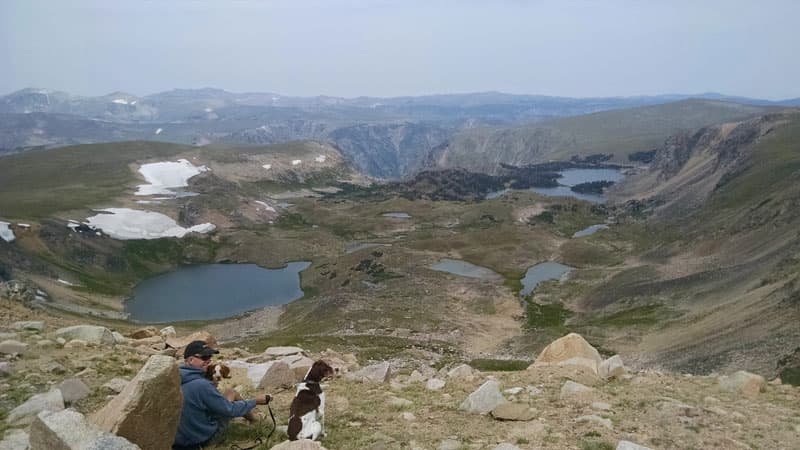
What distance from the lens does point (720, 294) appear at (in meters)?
68.7

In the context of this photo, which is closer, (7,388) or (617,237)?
(7,388)

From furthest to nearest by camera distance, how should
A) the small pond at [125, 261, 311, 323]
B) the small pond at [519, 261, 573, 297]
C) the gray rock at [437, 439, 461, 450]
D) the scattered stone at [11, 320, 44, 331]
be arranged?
the small pond at [125, 261, 311, 323]
the small pond at [519, 261, 573, 297]
the scattered stone at [11, 320, 44, 331]
the gray rock at [437, 439, 461, 450]

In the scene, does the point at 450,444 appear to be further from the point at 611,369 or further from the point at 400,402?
the point at 611,369

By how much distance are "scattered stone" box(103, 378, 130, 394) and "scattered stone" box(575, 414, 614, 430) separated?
13.2m

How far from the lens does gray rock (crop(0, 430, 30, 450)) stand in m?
11.3

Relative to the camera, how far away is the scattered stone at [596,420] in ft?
44.1

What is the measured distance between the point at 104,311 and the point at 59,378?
292 ft

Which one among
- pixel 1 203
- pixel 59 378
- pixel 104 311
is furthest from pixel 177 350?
pixel 1 203

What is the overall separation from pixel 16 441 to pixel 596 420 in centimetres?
1327

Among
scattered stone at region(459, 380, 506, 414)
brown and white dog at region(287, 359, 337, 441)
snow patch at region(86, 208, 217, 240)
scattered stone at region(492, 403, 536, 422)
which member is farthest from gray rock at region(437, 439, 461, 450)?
snow patch at region(86, 208, 217, 240)

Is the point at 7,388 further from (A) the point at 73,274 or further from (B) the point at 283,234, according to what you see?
(B) the point at 283,234

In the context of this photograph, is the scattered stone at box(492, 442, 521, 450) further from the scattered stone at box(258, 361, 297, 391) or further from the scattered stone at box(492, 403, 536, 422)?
the scattered stone at box(258, 361, 297, 391)

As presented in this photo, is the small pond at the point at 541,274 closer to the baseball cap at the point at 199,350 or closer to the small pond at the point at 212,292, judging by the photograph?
the small pond at the point at 212,292

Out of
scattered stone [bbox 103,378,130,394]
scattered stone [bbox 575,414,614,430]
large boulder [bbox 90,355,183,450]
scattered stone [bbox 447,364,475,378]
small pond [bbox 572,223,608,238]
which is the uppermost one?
large boulder [bbox 90,355,183,450]
